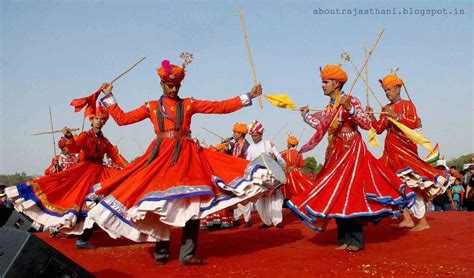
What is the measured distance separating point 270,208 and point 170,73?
7.79ft

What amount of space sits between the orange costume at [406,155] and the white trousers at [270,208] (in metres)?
1.74

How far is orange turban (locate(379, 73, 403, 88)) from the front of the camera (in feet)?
23.5

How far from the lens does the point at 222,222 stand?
9.09 meters

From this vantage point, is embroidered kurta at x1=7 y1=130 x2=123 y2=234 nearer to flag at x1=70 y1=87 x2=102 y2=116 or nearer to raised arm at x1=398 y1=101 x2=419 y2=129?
flag at x1=70 y1=87 x2=102 y2=116

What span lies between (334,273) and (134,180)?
7.08 feet

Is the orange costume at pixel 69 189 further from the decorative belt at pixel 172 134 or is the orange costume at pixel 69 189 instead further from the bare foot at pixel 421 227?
the bare foot at pixel 421 227

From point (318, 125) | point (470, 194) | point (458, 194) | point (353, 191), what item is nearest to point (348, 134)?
point (318, 125)

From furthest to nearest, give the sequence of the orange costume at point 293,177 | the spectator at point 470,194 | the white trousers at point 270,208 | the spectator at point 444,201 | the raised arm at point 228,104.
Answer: the spectator at point 444,201 < the spectator at point 470,194 < the orange costume at point 293,177 < the white trousers at point 270,208 < the raised arm at point 228,104

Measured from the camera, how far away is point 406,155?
7.05 metres

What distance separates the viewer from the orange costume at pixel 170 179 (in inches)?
190

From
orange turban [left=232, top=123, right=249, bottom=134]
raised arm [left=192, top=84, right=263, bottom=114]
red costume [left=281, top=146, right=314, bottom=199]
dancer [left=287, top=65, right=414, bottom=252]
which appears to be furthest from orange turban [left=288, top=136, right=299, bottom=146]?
raised arm [left=192, top=84, right=263, bottom=114]

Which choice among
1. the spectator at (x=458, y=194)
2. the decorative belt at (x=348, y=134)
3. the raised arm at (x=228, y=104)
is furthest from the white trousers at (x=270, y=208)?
the spectator at (x=458, y=194)

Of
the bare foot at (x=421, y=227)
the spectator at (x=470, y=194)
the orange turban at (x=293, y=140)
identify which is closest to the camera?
the bare foot at (x=421, y=227)

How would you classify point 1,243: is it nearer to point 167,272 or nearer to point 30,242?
point 30,242
